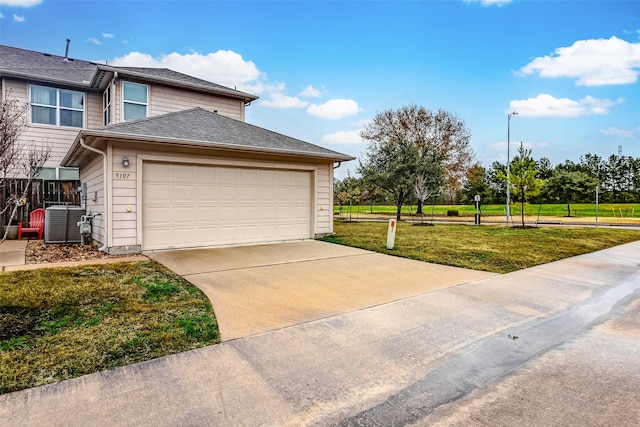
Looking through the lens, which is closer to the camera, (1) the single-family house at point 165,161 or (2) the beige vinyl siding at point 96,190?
(1) the single-family house at point 165,161

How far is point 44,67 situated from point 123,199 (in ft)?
30.6

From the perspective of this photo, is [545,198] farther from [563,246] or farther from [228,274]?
[228,274]

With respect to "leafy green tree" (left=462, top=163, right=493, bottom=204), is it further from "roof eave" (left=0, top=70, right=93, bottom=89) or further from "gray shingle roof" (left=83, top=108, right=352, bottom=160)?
"roof eave" (left=0, top=70, right=93, bottom=89)

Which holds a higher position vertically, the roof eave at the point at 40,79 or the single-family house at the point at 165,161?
the roof eave at the point at 40,79

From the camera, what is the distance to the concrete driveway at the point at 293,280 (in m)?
4.07

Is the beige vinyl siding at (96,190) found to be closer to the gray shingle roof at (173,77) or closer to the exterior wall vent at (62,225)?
the exterior wall vent at (62,225)

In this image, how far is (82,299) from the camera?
432cm

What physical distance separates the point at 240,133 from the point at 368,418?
28.6ft

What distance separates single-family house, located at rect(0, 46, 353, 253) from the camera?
7688mm

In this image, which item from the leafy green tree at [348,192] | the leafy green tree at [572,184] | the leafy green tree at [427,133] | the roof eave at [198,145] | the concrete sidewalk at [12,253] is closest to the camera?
the concrete sidewalk at [12,253]

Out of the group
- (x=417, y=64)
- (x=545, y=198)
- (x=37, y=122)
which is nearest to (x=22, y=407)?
(x=37, y=122)

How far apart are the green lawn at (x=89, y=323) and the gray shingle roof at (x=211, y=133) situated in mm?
3496

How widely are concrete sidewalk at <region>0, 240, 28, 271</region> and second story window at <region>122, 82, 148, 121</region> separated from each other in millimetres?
4918

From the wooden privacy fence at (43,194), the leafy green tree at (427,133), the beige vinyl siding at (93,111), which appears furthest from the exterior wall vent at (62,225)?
the leafy green tree at (427,133)
